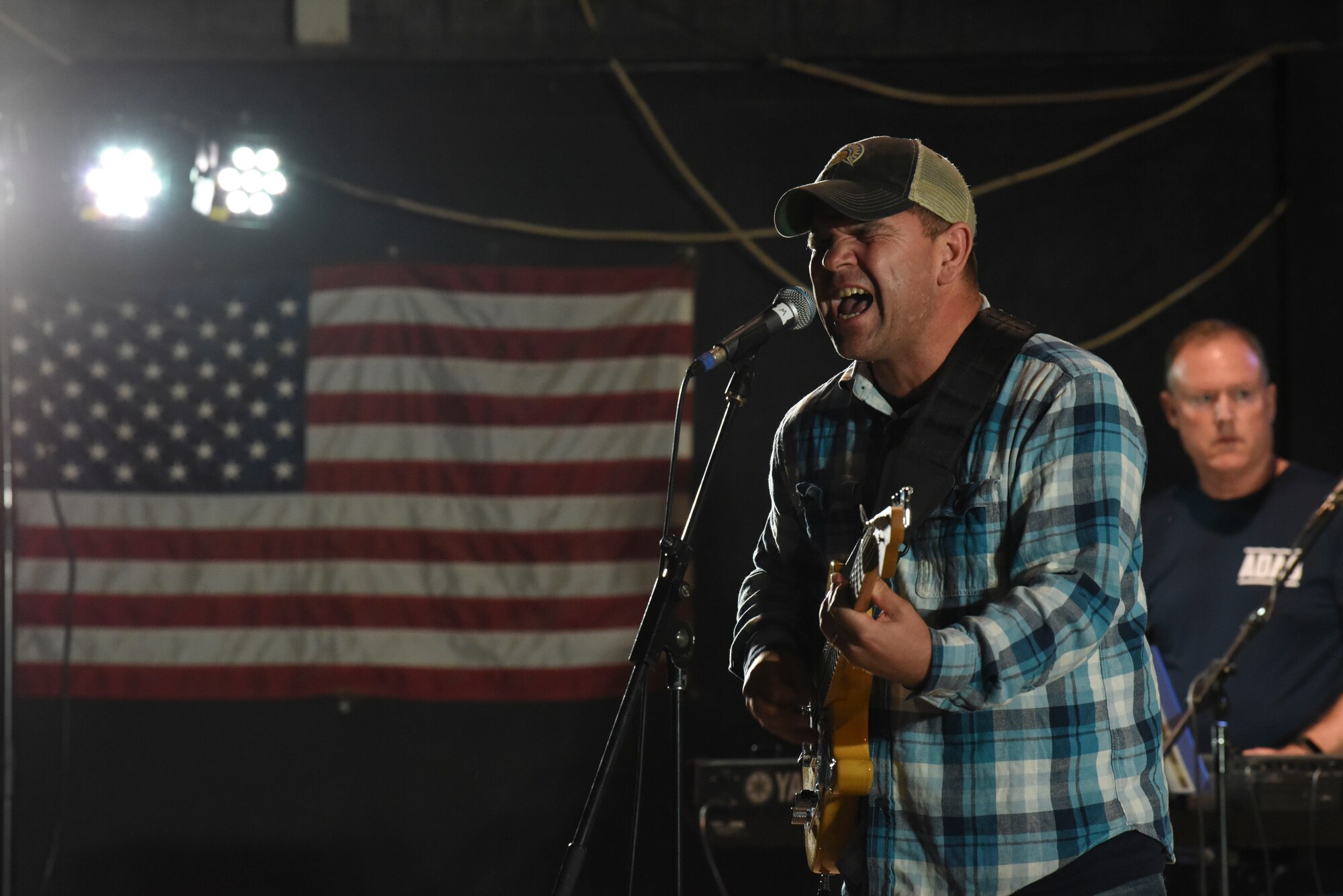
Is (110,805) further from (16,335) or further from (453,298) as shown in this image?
(453,298)

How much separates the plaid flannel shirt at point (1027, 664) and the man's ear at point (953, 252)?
0.19 metres

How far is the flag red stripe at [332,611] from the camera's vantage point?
15.5 ft

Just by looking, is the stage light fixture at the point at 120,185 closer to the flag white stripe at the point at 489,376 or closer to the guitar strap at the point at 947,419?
the flag white stripe at the point at 489,376

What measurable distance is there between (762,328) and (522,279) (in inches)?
107

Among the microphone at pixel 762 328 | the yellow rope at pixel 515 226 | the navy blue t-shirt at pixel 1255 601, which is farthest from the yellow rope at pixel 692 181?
the microphone at pixel 762 328

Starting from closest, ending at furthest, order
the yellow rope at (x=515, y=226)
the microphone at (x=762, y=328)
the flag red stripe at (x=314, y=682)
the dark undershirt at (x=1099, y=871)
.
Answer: the dark undershirt at (x=1099, y=871), the microphone at (x=762, y=328), the flag red stripe at (x=314, y=682), the yellow rope at (x=515, y=226)

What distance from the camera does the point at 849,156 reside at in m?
2.11

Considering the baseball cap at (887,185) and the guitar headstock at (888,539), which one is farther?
the baseball cap at (887,185)

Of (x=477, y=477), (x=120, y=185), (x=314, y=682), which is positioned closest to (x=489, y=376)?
(x=477, y=477)

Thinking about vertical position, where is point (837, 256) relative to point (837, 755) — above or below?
above

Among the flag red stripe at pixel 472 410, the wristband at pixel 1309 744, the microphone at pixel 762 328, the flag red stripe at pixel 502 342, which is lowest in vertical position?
the wristband at pixel 1309 744

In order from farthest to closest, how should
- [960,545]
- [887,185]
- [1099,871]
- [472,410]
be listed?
1. [472,410]
2. [887,185]
3. [960,545]
4. [1099,871]

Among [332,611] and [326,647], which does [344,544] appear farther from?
[326,647]

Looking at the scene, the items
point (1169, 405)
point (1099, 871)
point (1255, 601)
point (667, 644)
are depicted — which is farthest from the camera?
point (1169, 405)
